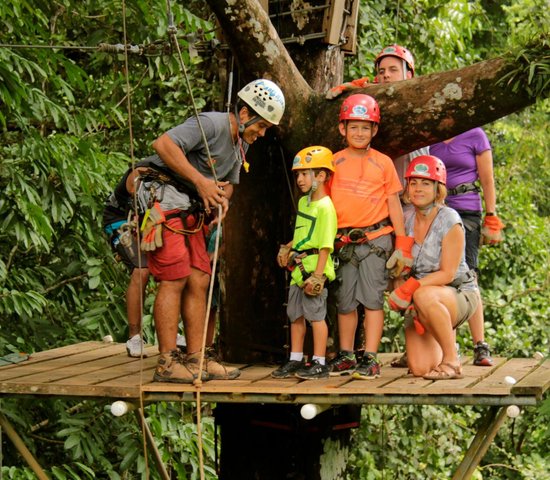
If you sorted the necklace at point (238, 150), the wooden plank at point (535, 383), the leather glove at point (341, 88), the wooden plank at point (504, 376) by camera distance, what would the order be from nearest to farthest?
the wooden plank at point (535, 383) → the wooden plank at point (504, 376) → the necklace at point (238, 150) → the leather glove at point (341, 88)

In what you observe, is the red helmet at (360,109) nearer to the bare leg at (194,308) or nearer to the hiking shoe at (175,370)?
the bare leg at (194,308)

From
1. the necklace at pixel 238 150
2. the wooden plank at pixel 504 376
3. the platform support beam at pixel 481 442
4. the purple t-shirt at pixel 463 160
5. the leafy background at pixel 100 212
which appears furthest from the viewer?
the leafy background at pixel 100 212

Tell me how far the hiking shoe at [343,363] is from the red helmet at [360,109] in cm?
126

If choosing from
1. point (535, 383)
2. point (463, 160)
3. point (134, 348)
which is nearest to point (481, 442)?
point (535, 383)

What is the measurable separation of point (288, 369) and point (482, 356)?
1.34 meters

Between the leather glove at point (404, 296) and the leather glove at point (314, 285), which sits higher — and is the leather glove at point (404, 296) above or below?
below

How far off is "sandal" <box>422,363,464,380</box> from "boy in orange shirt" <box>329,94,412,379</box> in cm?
28

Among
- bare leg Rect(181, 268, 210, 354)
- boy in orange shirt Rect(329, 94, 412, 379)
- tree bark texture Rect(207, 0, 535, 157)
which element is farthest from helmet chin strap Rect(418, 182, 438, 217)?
bare leg Rect(181, 268, 210, 354)

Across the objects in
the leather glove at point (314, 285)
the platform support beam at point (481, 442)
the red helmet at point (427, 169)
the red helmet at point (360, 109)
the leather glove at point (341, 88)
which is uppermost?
the leather glove at point (341, 88)

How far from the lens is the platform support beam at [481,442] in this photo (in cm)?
575

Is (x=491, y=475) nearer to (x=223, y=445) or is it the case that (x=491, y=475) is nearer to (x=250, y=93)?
(x=223, y=445)

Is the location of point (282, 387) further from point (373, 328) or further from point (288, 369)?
point (373, 328)

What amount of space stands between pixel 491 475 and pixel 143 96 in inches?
211

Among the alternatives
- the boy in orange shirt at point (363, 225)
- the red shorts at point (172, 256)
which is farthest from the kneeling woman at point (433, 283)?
the red shorts at point (172, 256)
